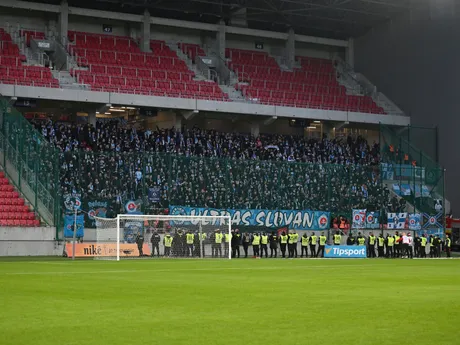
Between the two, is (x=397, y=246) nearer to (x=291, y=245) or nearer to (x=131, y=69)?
(x=291, y=245)

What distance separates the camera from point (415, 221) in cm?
4828

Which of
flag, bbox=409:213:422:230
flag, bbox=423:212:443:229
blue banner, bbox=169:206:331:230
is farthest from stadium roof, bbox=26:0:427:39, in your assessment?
blue banner, bbox=169:206:331:230

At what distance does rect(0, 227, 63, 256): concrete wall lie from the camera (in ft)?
121

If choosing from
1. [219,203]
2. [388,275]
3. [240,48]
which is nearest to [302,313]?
[388,275]

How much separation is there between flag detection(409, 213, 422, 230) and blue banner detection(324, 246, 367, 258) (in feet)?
23.9

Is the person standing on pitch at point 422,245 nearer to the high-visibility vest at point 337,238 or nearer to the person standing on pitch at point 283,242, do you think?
the high-visibility vest at point 337,238

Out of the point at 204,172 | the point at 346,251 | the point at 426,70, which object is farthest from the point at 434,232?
the point at 426,70

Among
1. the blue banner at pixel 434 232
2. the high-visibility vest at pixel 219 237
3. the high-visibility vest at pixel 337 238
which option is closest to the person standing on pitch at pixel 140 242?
the high-visibility vest at pixel 219 237

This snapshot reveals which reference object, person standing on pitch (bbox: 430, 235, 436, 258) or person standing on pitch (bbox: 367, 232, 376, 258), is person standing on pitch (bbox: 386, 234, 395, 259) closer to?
person standing on pitch (bbox: 367, 232, 376, 258)

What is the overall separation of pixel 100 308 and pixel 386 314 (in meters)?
4.06

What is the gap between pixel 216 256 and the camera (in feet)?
128

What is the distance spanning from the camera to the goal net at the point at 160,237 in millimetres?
36875

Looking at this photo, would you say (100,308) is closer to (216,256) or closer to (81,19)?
(216,256)

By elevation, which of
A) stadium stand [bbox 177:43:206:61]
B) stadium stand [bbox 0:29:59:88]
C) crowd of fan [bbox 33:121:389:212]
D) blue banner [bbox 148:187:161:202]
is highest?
stadium stand [bbox 177:43:206:61]
